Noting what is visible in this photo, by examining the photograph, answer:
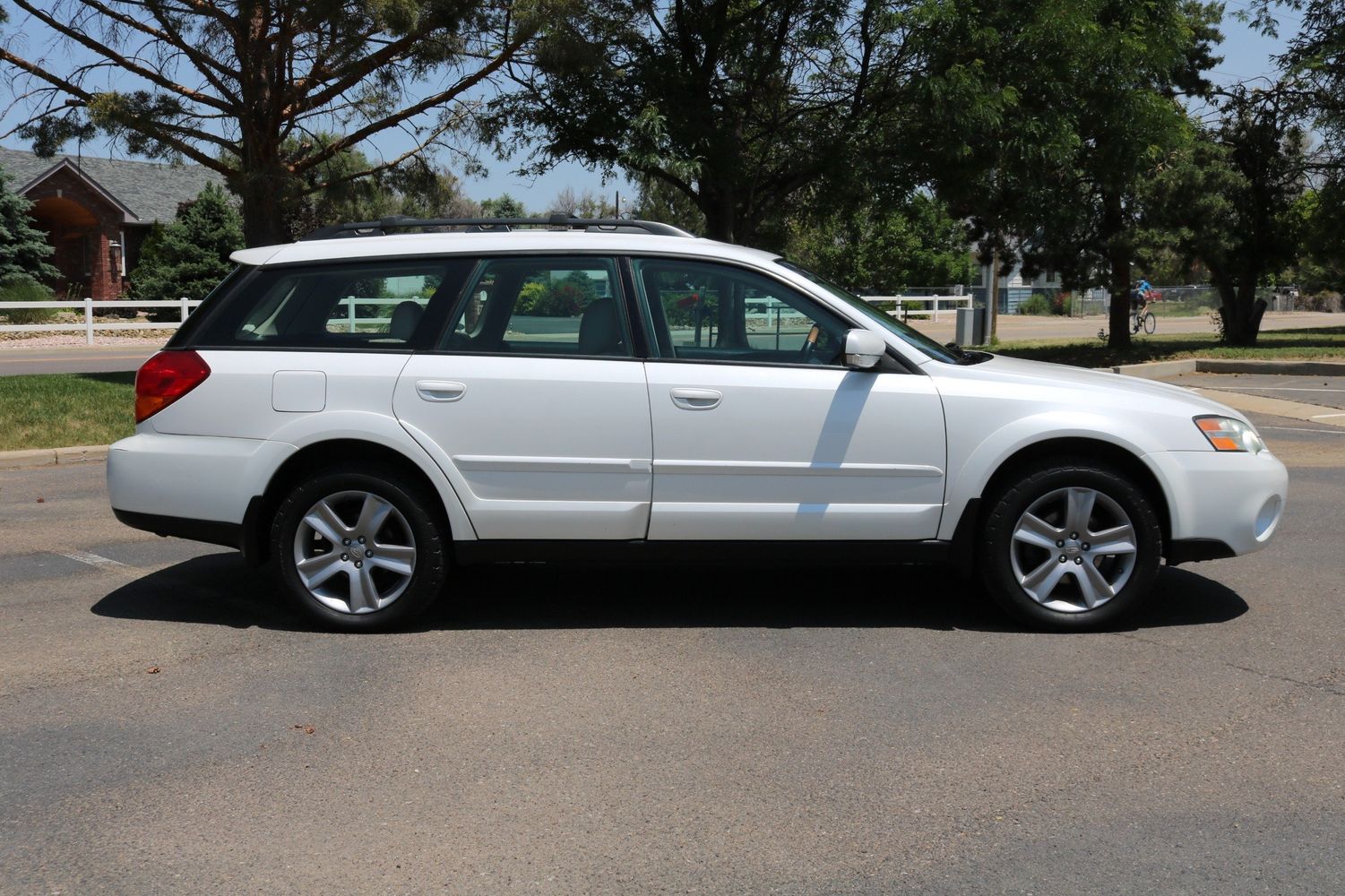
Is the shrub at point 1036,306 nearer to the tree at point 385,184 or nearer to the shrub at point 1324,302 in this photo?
the shrub at point 1324,302

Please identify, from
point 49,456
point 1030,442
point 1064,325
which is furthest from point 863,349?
point 1064,325

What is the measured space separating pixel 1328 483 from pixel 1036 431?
539 cm

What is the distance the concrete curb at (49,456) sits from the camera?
1155cm

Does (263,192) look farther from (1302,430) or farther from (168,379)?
(1302,430)

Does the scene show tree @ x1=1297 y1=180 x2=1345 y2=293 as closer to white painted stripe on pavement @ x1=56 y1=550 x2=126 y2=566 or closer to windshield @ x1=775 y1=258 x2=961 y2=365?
Result: windshield @ x1=775 y1=258 x2=961 y2=365

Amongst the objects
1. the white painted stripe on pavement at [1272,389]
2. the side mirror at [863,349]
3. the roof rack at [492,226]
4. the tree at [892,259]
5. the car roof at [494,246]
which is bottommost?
the white painted stripe on pavement at [1272,389]

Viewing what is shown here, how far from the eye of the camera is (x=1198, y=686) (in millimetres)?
5164

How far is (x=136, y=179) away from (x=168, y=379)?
155ft

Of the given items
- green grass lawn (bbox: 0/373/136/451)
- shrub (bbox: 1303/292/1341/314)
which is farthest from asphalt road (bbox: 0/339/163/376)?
shrub (bbox: 1303/292/1341/314)

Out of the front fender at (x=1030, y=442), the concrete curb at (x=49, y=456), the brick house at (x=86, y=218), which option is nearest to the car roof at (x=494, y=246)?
the front fender at (x=1030, y=442)

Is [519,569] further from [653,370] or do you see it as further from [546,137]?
[546,137]

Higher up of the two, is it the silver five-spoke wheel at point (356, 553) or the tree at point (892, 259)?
the tree at point (892, 259)

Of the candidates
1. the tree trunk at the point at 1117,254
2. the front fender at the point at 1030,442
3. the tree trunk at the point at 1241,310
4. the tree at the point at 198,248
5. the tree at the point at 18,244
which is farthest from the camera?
the tree at the point at 198,248

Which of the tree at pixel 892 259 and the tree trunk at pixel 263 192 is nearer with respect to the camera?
the tree trunk at pixel 263 192
